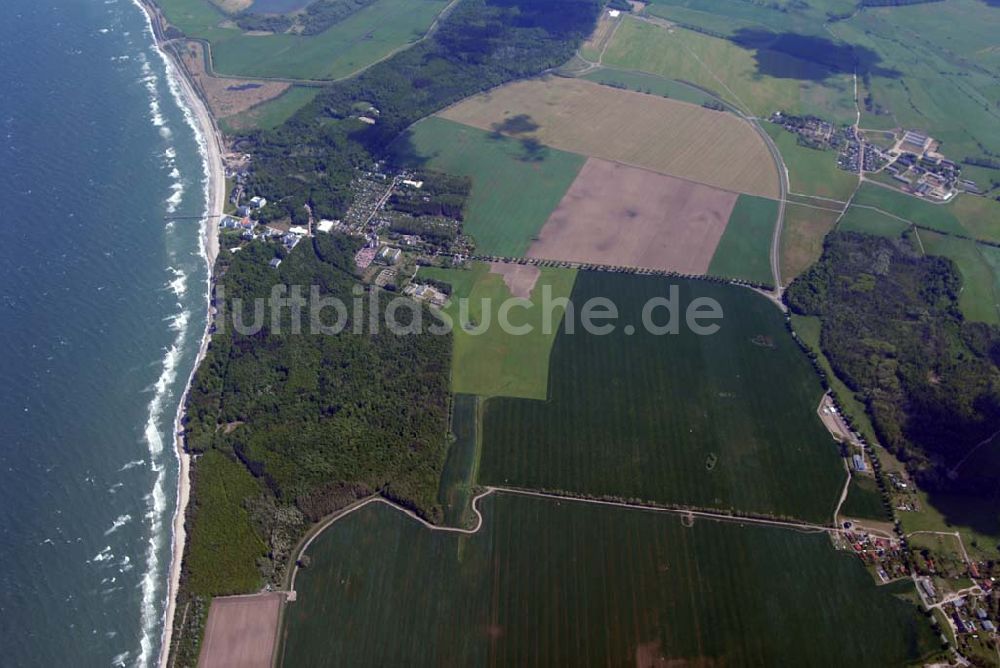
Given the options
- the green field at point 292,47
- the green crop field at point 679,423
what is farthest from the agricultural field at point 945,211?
the green field at point 292,47

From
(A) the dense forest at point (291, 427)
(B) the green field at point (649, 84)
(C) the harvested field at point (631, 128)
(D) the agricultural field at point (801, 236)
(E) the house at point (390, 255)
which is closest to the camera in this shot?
(A) the dense forest at point (291, 427)

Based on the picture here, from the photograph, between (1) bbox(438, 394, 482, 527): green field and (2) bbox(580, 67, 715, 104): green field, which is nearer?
(1) bbox(438, 394, 482, 527): green field

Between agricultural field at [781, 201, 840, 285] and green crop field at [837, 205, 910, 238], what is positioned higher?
green crop field at [837, 205, 910, 238]

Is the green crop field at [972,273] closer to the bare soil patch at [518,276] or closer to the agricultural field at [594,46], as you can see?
the bare soil patch at [518,276]

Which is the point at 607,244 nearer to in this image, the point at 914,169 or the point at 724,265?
the point at 724,265

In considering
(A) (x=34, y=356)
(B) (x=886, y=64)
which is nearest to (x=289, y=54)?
(A) (x=34, y=356)

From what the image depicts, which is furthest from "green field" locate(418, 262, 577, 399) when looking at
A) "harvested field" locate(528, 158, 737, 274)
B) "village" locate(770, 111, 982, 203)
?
"village" locate(770, 111, 982, 203)

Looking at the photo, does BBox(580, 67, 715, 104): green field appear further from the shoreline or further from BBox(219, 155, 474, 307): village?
the shoreline

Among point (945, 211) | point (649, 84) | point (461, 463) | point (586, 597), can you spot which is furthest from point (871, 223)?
point (586, 597)
